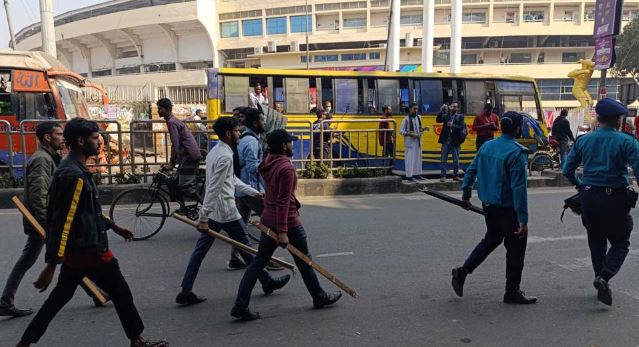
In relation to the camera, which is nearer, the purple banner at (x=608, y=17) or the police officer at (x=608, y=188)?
the police officer at (x=608, y=188)

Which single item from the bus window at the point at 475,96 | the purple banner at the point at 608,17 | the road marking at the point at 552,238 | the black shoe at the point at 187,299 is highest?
the purple banner at the point at 608,17

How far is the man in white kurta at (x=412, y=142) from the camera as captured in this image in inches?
398

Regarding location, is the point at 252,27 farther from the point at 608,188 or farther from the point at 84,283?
the point at 608,188

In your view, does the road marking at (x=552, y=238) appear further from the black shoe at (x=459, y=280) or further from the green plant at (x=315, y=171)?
the green plant at (x=315, y=171)

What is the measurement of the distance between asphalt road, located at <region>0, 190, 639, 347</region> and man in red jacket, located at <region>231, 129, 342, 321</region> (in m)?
0.27

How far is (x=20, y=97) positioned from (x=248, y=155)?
30.1 ft

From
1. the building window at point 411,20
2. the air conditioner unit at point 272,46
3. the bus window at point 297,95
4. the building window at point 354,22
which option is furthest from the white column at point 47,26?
the building window at point 411,20

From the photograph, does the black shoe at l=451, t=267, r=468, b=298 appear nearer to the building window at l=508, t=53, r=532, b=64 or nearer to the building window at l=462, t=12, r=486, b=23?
the building window at l=462, t=12, r=486, b=23

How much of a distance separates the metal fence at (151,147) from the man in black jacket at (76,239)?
5597 millimetres

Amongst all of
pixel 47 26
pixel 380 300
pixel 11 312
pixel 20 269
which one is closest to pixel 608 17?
pixel 380 300

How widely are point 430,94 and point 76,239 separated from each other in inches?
463

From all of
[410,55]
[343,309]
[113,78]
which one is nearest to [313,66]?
[410,55]

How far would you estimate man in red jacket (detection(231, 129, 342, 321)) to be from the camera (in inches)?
137

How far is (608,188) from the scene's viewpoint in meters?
3.72
